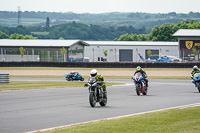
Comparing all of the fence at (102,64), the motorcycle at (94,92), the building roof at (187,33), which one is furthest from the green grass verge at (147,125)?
the building roof at (187,33)

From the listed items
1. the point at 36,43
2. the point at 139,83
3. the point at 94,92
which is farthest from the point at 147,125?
the point at 36,43

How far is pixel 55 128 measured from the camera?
1316 centimetres

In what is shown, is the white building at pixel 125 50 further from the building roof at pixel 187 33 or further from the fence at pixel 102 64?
the fence at pixel 102 64

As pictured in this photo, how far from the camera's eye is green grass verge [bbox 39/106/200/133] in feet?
39.8

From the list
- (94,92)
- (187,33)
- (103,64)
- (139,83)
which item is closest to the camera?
(94,92)

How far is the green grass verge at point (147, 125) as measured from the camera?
12.1m

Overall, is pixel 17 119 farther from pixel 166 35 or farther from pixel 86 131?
pixel 166 35

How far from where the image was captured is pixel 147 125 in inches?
522

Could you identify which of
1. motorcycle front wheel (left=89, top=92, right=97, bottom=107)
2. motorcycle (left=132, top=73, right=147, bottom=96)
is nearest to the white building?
motorcycle (left=132, top=73, right=147, bottom=96)

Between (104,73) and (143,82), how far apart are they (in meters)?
39.9

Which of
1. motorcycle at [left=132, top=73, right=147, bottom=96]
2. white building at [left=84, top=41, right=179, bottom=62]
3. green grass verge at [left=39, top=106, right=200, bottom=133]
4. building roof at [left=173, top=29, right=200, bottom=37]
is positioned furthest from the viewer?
white building at [left=84, top=41, right=179, bottom=62]

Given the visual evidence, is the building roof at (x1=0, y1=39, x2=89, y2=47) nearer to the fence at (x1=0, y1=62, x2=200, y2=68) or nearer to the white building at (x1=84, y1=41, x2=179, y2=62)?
the white building at (x1=84, y1=41, x2=179, y2=62)

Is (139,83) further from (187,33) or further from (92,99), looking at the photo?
(187,33)

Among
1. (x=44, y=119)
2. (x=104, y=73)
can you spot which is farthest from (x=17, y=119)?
(x=104, y=73)
